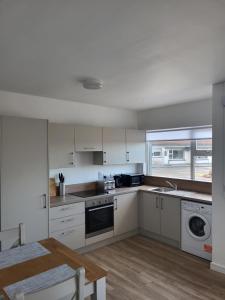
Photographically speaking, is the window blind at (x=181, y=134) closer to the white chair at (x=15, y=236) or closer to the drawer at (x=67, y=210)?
the drawer at (x=67, y=210)

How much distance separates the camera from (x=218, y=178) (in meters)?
2.88

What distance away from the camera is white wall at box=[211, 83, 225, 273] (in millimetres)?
2846

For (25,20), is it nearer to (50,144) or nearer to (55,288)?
(55,288)

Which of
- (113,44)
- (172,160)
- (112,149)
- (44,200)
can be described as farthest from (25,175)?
(172,160)

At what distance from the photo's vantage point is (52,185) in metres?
3.63

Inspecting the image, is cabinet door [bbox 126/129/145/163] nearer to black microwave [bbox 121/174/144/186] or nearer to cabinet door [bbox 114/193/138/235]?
black microwave [bbox 121/174/144/186]

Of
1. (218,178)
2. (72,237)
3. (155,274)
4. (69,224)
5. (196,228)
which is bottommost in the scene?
(155,274)

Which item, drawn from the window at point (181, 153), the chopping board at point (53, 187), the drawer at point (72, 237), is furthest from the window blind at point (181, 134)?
the drawer at point (72, 237)

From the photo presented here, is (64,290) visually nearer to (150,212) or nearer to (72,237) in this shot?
(72,237)

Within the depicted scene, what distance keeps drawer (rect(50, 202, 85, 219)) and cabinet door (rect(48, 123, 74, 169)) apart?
0.60 metres

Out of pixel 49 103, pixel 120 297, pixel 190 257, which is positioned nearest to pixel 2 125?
pixel 49 103

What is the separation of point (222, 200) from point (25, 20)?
281cm

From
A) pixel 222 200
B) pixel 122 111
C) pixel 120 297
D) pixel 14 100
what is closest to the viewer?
pixel 120 297

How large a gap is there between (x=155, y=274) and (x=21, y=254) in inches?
74.4
